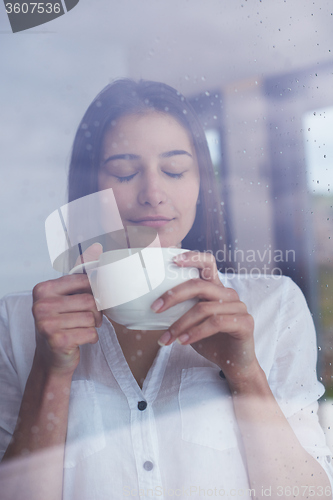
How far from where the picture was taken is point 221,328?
386 mm

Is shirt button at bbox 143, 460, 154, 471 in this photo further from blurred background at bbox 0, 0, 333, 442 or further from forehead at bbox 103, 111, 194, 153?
forehead at bbox 103, 111, 194, 153

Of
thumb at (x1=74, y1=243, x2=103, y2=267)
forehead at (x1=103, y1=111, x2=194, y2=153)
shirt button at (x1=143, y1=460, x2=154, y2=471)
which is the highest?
forehead at (x1=103, y1=111, x2=194, y2=153)

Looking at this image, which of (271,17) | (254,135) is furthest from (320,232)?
(271,17)

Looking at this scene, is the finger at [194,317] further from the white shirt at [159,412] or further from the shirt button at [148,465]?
Answer: the shirt button at [148,465]

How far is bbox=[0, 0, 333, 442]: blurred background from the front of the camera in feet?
1.23

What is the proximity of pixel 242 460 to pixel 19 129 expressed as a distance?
0.45 m

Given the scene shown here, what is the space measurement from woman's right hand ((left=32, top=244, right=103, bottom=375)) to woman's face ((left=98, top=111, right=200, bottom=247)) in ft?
0.21

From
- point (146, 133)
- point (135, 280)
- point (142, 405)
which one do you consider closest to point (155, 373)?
point (142, 405)

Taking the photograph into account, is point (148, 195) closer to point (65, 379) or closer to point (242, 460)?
point (65, 379)

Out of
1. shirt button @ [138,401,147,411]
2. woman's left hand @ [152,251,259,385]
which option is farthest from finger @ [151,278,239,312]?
shirt button @ [138,401,147,411]

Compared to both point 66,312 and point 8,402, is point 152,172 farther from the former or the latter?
point 8,402

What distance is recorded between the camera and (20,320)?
0.40 metres

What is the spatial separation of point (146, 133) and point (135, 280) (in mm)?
161

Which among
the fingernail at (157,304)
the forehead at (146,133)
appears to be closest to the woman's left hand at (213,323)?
the fingernail at (157,304)
